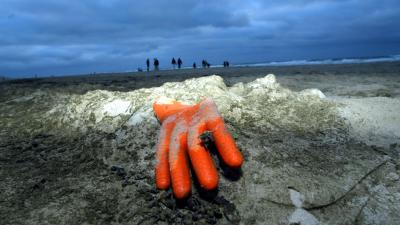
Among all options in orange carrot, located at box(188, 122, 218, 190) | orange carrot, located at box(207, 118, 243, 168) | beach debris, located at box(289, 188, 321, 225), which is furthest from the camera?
orange carrot, located at box(207, 118, 243, 168)

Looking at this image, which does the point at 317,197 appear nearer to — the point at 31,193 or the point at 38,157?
the point at 31,193

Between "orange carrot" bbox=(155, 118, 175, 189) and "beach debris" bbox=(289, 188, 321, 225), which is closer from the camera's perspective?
"beach debris" bbox=(289, 188, 321, 225)

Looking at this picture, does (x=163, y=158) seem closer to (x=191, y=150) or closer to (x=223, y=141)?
(x=191, y=150)

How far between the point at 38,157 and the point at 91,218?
75.1 inches

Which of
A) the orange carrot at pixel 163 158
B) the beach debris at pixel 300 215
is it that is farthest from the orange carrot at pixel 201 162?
the beach debris at pixel 300 215

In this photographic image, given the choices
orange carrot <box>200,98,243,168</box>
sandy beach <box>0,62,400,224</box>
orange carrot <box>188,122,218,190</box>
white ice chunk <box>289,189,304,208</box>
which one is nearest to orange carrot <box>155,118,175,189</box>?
sandy beach <box>0,62,400,224</box>

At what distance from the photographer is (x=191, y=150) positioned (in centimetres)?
347

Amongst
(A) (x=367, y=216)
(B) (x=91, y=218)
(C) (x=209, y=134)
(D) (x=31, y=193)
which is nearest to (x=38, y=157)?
(D) (x=31, y=193)

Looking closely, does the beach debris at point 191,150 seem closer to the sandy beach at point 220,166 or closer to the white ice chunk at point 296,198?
the sandy beach at point 220,166

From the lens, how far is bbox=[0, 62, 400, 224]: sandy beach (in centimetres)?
325

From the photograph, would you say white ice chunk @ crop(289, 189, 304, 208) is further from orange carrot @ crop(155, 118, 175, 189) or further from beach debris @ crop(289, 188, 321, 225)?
orange carrot @ crop(155, 118, 175, 189)

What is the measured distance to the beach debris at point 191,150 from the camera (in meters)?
3.29

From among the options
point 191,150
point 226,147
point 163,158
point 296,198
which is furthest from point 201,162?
point 296,198

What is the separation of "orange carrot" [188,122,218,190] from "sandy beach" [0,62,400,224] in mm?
Answer: 207
